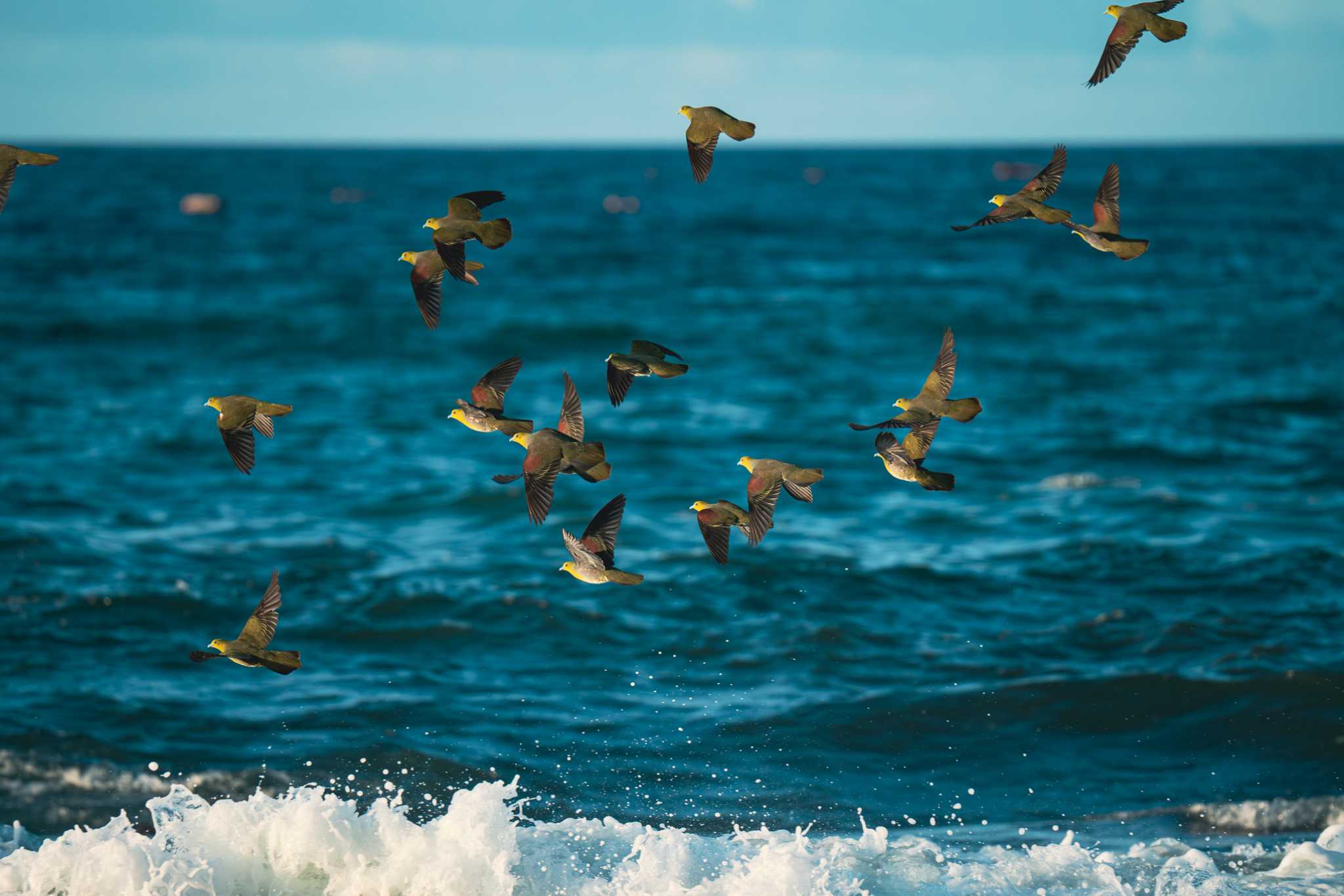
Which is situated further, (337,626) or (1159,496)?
(1159,496)

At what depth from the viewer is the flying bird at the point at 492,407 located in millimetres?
5965

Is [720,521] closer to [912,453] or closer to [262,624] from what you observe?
[912,453]

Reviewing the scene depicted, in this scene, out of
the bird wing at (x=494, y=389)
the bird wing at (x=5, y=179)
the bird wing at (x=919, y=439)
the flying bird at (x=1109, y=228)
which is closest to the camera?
the bird wing at (x=5, y=179)

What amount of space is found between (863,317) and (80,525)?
59.6ft

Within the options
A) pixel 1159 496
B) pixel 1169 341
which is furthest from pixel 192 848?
pixel 1169 341

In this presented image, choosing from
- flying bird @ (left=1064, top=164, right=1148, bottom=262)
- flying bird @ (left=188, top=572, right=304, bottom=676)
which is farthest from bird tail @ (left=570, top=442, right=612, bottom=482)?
flying bird @ (left=1064, top=164, right=1148, bottom=262)

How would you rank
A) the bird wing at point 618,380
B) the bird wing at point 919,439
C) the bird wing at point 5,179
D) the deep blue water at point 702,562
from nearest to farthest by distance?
the bird wing at point 5,179 < the bird wing at point 618,380 < the bird wing at point 919,439 < the deep blue water at point 702,562

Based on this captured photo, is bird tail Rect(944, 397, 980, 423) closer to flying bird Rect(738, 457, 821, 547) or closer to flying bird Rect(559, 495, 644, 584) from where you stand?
flying bird Rect(738, 457, 821, 547)

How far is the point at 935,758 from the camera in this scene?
9.27 meters

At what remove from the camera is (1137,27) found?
6.04m

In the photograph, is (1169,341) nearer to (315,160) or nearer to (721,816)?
(721,816)

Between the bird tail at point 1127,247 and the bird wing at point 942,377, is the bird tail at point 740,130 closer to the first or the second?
the bird wing at point 942,377

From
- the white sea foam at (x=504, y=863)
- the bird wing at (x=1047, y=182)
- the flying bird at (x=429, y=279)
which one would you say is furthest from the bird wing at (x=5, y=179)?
the bird wing at (x=1047, y=182)

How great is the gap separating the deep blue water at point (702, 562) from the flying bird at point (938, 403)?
10.7 ft
